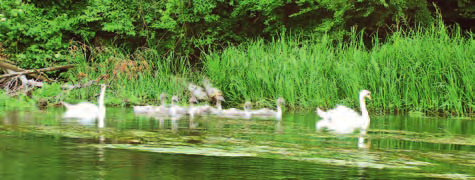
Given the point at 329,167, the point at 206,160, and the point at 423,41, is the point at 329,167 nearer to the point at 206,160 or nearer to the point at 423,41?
the point at 206,160

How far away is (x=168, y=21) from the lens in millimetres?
19875

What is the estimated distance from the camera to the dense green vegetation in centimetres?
1339

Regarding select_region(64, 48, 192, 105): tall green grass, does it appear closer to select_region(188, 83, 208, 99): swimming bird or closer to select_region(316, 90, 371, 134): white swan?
select_region(188, 83, 208, 99): swimming bird

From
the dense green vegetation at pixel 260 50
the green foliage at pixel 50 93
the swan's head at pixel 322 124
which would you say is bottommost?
the swan's head at pixel 322 124

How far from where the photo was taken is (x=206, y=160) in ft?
18.8

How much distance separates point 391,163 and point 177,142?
2.13m

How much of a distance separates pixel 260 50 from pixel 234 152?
10.0 meters

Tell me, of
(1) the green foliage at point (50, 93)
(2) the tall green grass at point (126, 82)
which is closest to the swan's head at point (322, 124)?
(2) the tall green grass at point (126, 82)

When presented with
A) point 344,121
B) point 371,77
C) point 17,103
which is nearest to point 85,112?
point 17,103

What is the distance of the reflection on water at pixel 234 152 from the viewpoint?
5.09 metres

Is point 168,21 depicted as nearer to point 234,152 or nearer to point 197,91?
point 197,91

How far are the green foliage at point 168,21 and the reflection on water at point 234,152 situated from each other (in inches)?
367

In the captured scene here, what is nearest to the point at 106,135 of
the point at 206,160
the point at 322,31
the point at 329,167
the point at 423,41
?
the point at 206,160

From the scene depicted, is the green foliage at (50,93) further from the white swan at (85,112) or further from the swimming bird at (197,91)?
the swimming bird at (197,91)
